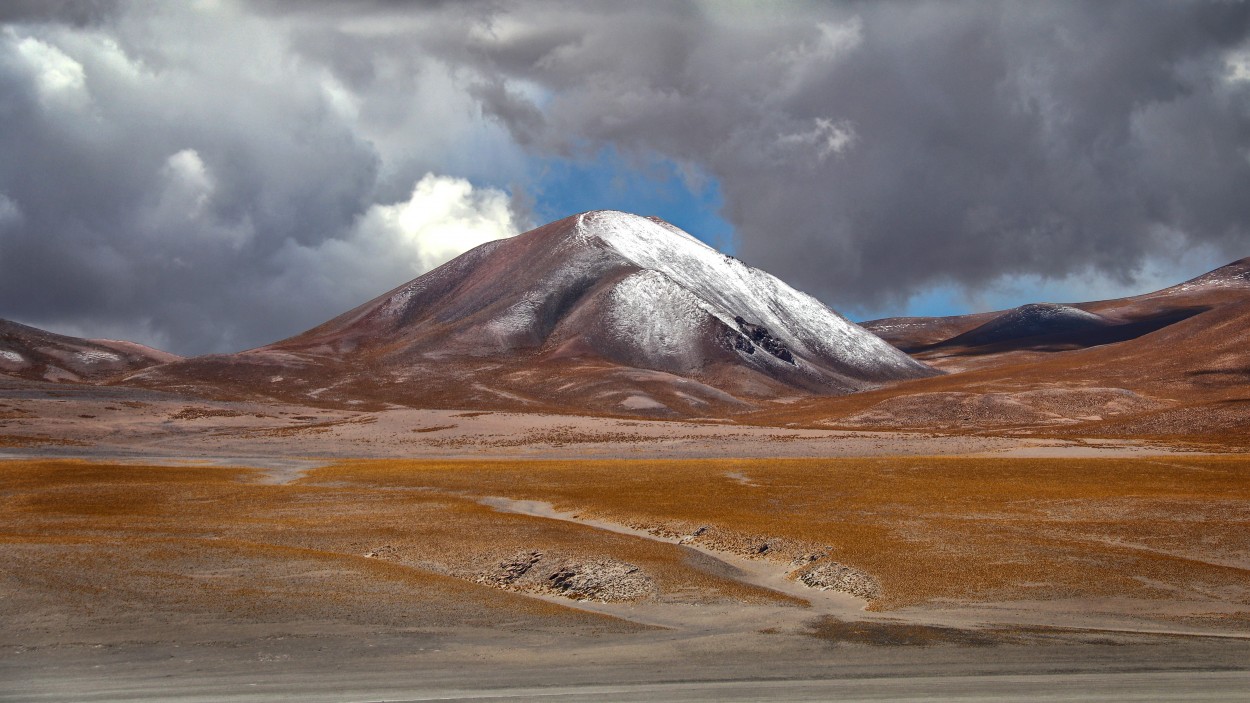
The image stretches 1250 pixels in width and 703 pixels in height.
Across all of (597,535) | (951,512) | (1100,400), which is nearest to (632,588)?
(597,535)

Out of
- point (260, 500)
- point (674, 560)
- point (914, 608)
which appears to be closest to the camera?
point (914, 608)

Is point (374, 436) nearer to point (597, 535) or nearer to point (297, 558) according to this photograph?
point (597, 535)

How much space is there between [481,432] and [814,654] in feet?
318

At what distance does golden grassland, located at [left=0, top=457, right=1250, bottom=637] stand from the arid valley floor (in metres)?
0.14

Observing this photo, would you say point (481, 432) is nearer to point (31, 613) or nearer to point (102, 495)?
point (102, 495)

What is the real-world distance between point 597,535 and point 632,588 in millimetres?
7457

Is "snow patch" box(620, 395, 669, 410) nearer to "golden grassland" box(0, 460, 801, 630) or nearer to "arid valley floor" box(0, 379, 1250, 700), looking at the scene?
"arid valley floor" box(0, 379, 1250, 700)

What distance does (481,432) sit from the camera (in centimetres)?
11700

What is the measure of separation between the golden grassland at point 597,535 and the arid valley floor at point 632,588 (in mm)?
144

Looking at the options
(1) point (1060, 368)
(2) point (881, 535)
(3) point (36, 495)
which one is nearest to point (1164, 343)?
(1) point (1060, 368)

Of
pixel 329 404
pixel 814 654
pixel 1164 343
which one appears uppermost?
pixel 1164 343


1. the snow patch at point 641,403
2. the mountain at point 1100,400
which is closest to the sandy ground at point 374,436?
the mountain at point 1100,400

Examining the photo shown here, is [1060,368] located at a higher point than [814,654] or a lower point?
higher

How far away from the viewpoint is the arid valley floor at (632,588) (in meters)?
20.4
